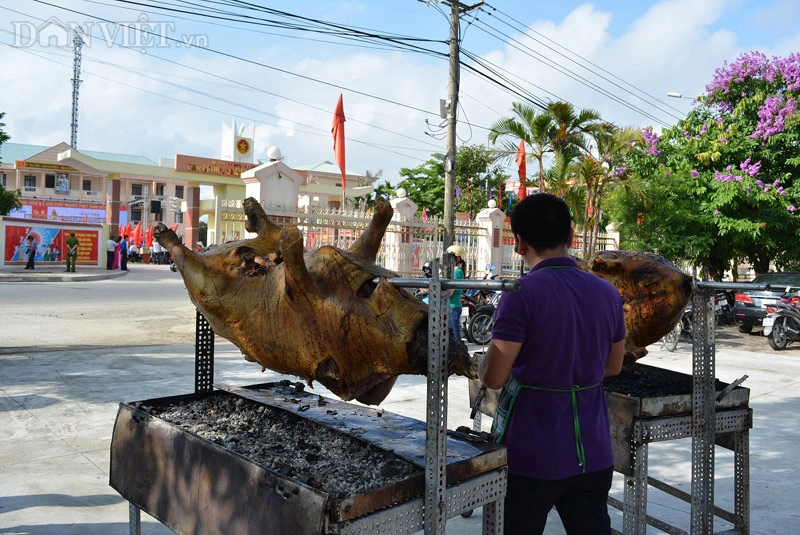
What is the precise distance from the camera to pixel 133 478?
9.18 ft

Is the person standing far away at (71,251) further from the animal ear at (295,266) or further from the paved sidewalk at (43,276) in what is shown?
the animal ear at (295,266)

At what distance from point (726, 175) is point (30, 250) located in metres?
22.2

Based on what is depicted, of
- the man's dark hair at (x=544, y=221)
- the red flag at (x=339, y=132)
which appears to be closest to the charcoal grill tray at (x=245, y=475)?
the man's dark hair at (x=544, y=221)

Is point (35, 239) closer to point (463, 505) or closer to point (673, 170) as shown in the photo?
point (673, 170)

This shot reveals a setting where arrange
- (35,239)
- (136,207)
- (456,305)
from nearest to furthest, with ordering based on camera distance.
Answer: (456,305) → (35,239) → (136,207)

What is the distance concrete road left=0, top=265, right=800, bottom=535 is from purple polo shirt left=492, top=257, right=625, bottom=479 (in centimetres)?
171

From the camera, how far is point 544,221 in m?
2.13

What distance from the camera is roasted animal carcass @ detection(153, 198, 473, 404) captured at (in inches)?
89.7

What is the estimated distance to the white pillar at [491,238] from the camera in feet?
53.1

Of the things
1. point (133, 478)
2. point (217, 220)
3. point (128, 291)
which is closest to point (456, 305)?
point (217, 220)

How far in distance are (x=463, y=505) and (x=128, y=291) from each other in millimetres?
16647

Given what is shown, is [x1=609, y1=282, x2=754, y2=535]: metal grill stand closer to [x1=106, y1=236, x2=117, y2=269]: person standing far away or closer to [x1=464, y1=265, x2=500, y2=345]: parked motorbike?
[x1=464, y1=265, x2=500, y2=345]: parked motorbike

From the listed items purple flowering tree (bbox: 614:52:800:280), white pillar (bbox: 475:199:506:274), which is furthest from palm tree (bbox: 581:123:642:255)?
white pillar (bbox: 475:199:506:274)

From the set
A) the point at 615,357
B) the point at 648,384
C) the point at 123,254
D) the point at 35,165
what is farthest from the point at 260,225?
the point at 35,165
